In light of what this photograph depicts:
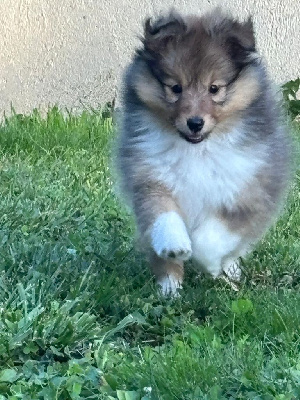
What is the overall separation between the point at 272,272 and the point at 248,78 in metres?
0.96

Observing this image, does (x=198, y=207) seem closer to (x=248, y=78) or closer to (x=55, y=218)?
(x=248, y=78)

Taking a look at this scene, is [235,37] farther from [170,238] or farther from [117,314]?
[117,314]

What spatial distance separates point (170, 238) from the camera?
130 inches

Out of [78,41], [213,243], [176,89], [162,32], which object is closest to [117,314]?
[213,243]

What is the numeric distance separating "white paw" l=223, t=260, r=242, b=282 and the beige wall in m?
3.29

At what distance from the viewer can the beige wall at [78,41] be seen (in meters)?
6.80

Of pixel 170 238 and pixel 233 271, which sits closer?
pixel 170 238

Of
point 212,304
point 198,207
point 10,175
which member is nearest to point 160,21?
point 198,207

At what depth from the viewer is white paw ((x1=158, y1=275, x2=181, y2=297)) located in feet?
11.8

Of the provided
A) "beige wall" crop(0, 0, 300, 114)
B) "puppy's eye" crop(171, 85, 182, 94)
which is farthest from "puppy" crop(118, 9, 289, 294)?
"beige wall" crop(0, 0, 300, 114)

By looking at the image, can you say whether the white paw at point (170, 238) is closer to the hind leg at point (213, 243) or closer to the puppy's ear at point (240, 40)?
the hind leg at point (213, 243)

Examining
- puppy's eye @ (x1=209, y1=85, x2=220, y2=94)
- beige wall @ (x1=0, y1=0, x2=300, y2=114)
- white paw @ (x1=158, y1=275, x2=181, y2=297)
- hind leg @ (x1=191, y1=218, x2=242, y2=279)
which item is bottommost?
beige wall @ (x1=0, y1=0, x2=300, y2=114)

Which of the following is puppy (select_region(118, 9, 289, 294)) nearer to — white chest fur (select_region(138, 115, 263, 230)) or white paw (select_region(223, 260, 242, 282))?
white chest fur (select_region(138, 115, 263, 230))

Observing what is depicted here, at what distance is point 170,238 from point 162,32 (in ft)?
2.87
